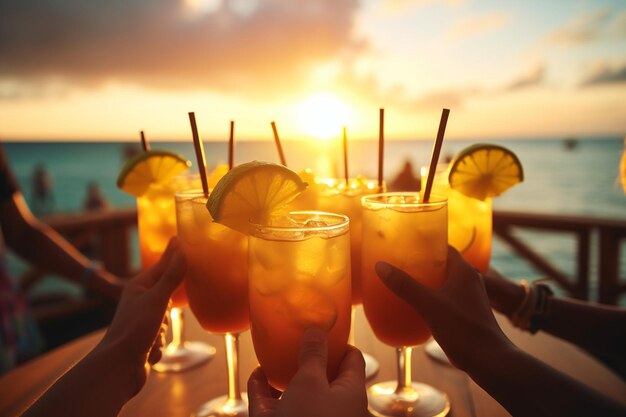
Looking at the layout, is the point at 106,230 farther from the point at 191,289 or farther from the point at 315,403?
the point at 315,403

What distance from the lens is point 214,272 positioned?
1.39 meters

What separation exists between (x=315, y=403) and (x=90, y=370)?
0.60 metres

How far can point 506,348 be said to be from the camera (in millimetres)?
1085

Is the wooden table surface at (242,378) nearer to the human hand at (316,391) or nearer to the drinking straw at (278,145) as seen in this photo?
the human hand at (316,391)

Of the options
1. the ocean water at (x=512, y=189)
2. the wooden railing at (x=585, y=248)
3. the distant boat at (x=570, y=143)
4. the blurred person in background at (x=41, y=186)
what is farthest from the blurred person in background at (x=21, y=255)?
the distant boat at (x=570, y=143)

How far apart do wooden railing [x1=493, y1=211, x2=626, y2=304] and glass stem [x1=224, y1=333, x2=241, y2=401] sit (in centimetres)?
304

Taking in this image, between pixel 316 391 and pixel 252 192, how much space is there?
→ 475 mm

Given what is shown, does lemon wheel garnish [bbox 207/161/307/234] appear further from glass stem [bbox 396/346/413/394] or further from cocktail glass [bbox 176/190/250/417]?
glass stem [bbox 396/346/413/394]

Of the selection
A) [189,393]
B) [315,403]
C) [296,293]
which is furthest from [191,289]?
[315,403]

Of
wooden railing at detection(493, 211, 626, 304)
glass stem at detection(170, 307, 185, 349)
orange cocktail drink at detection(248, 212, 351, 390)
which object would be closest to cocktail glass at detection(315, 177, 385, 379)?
orange cocktail drink at detection(248, 212, 351, 390)

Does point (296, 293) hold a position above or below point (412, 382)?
above

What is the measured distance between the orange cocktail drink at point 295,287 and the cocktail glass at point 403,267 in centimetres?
23

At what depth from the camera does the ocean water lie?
451 cm

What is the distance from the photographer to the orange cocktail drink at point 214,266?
1387 mm
